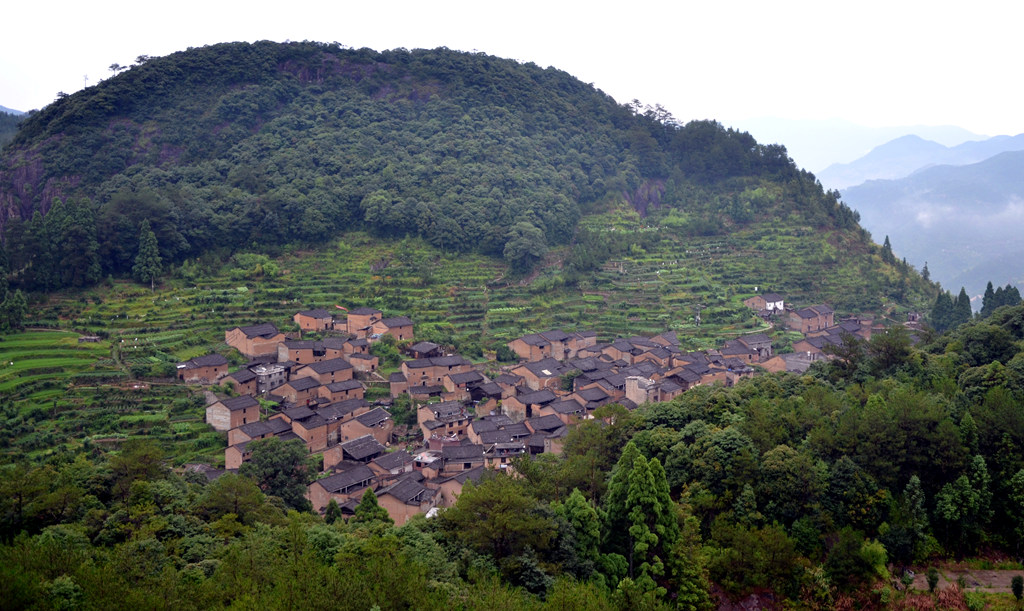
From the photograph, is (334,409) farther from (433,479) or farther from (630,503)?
(630,503)

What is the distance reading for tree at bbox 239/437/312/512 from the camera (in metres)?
16.5

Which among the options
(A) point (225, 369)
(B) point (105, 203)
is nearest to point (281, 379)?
(A) point (225, 369)

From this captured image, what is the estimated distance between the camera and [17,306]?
77.2 ft

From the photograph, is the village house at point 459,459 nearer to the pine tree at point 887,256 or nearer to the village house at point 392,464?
the village house at point 392,464

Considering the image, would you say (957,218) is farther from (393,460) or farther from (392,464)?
(392,464)

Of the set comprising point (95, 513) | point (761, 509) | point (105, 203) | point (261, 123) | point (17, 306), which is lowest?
point (761, 509)

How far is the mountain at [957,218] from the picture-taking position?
67.6m

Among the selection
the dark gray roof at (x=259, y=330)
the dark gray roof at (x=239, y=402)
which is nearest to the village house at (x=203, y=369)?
the dark gray roof at (x=259, y=330)

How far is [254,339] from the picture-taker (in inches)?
970

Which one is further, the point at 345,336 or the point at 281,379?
the point at 345,336

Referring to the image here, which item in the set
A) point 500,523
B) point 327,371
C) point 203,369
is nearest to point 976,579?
point 500,523

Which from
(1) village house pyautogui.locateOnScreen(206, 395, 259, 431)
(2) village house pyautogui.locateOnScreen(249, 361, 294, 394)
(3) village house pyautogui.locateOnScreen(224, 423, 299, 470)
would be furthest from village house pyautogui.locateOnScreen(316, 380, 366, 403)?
(3) village house pyautogui.locateOnScreen(224, 423, 299, 470)

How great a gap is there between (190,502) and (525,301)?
21.0 metres

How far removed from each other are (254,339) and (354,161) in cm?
1650
